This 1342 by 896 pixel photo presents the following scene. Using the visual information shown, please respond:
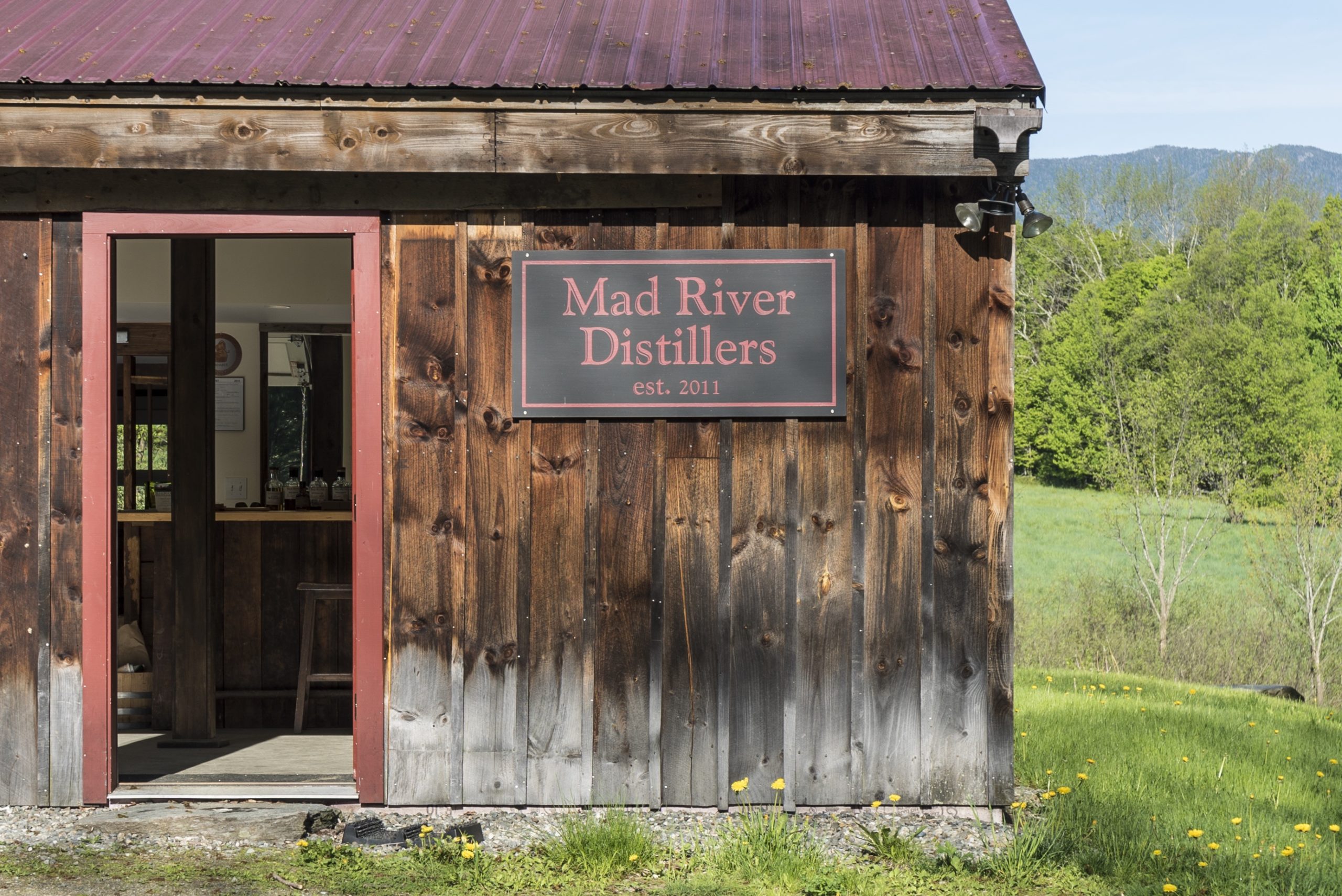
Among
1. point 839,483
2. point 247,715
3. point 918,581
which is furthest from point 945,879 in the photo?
point 247,715

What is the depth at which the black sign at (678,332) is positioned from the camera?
4.64m

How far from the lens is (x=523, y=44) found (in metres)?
4.87

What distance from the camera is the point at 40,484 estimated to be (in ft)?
15.3

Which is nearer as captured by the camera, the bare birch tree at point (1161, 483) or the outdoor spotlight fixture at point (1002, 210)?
the outdoor spotlight fixture at point (1002, 210)

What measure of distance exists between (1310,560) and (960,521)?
15.7m

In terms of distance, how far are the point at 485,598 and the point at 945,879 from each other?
76.8 inches

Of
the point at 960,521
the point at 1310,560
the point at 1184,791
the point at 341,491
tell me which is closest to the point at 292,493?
the point at 341,491

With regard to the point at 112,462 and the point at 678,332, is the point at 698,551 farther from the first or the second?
the point at 112,462

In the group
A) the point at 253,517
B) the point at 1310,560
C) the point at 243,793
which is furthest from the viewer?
the point at 1310,560

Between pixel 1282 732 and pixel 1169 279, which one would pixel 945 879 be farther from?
pixel 1169 279

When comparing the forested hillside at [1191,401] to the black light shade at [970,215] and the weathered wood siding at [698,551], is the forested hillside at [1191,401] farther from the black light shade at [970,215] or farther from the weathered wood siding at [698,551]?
the black light shade at [970,215]

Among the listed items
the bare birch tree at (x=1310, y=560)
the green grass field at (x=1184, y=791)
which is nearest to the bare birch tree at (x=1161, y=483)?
the bare birch tree at (x=1310, y=560)

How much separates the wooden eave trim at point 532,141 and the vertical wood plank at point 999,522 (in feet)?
1.48

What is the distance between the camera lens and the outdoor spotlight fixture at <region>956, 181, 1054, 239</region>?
449 centimetres
